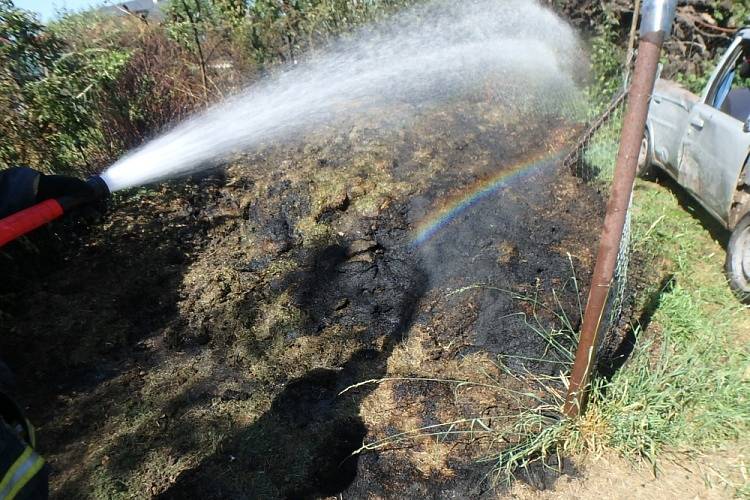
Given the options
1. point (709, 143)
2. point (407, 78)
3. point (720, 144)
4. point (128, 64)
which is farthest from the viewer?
point (407, 78)

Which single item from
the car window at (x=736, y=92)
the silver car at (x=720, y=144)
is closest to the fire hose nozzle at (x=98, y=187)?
the silver car at (x=720, y=144)

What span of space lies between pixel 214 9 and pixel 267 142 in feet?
9.18

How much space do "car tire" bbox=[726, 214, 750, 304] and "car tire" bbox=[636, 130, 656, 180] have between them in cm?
182

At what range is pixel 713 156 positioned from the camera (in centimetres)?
398

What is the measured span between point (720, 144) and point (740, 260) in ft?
3.23

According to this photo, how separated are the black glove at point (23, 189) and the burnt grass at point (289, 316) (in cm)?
143

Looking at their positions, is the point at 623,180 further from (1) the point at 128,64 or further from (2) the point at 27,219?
(1) the point at 128,64

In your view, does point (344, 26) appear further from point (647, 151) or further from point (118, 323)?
point (118, 323)

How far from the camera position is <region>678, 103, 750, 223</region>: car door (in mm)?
3701

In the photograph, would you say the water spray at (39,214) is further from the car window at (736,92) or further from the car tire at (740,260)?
the car window at (736,92)

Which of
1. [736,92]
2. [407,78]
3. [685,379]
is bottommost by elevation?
[685,379]

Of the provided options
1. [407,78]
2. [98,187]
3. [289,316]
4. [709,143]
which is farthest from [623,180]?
[407,78]

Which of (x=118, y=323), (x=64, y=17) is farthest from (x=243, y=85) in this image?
(x=118, y=323)

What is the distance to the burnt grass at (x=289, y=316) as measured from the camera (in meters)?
2.53
